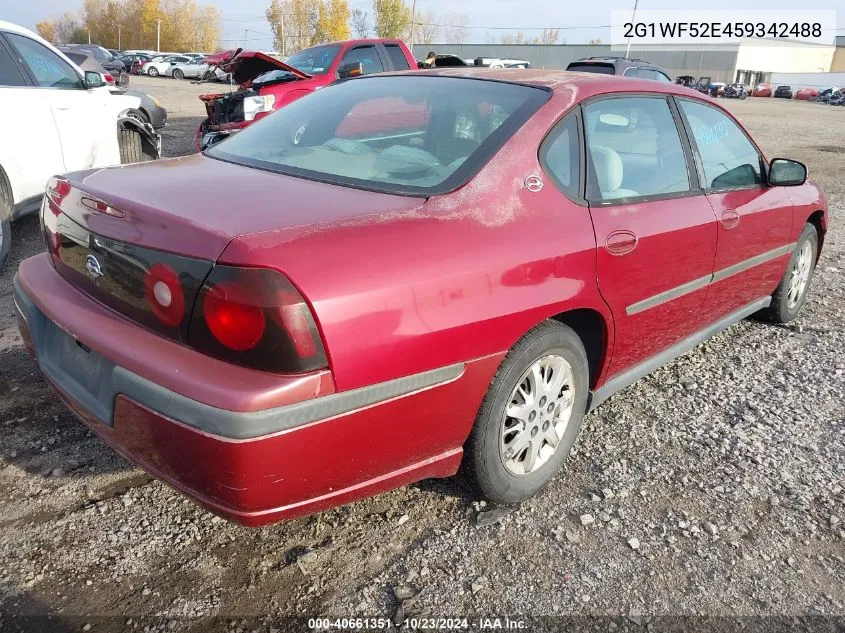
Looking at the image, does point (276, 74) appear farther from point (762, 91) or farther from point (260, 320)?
point (762, 91)

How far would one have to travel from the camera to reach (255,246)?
5.60 feet

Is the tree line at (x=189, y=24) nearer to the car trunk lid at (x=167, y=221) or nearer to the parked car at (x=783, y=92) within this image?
the parked car at (x=783, y=92)

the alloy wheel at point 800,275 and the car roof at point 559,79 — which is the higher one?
the car roof at point 559,79

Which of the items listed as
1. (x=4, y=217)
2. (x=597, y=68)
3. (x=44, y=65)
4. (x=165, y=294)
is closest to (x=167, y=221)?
(x=165, y=294)

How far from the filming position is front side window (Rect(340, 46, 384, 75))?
925 cm

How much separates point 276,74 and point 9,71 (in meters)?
3.96

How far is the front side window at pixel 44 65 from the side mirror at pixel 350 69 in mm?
3961

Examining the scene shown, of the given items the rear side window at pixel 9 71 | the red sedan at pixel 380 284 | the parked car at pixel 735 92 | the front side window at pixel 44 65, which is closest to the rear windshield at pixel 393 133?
the red sedan at pixel 380 284

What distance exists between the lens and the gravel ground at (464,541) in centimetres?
204

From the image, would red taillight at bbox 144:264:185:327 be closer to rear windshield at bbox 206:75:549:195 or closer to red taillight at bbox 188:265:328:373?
red taillight at bbox 188:265:328:373

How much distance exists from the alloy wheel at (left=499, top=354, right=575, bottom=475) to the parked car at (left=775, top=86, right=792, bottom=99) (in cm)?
5795

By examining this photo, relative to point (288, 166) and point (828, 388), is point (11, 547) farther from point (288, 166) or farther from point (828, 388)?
point (828, 388)

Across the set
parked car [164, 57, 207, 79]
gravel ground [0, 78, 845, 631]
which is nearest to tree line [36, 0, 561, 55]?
parked car [164, 57, 207, 79]

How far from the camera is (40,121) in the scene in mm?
5031
